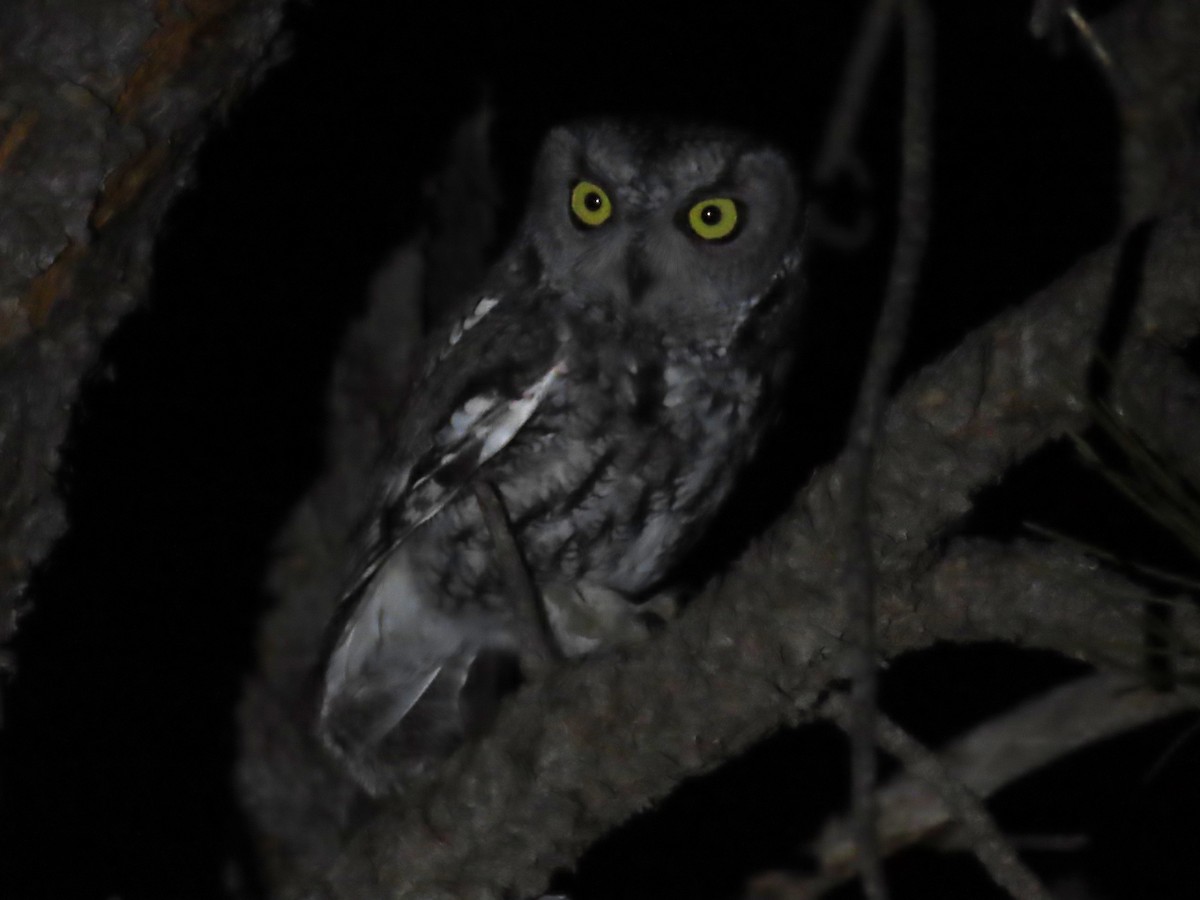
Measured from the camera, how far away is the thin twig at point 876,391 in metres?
0.92

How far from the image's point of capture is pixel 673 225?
7.16 feet

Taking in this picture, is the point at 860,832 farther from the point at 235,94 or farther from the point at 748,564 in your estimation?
the point at 235,94

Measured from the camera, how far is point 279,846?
8.99 feet

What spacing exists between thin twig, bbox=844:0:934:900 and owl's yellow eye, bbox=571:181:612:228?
4.02 feet

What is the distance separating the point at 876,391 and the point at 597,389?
1133 millimetres

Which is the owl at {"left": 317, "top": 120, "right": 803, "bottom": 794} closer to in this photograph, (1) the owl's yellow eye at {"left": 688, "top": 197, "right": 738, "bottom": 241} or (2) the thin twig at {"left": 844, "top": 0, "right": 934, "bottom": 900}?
(1) the owl's yellow eye at {"left": 688, "top": 197, "right": 738, "bottom": 241}

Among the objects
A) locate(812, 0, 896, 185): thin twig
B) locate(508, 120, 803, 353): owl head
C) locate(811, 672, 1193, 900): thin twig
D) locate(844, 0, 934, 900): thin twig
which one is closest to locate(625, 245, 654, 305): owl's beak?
locate(508, 120, 803, 353): owl head

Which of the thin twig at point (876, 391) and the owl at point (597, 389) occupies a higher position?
the thin twig at point (876, 391)

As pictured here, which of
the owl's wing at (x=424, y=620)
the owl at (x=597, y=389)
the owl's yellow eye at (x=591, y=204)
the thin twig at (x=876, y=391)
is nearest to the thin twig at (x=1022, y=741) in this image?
the owl at (x=597, y=389)

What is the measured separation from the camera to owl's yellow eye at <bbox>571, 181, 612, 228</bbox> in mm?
2180

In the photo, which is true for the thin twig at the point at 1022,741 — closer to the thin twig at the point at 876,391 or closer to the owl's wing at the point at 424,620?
the owl's wing at the point at 424,620

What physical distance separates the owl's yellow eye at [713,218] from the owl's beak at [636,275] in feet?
0.36

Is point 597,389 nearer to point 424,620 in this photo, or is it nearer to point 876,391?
point 424,620

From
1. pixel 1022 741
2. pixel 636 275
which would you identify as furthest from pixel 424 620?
pixel 1022 741
